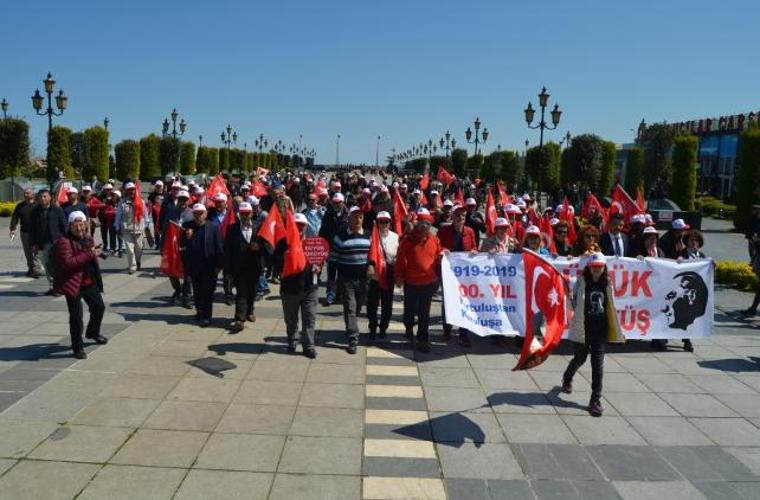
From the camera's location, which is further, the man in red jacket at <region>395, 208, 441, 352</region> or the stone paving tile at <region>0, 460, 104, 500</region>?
the man in red jacket at <region>395, 208, 441, 352</region>

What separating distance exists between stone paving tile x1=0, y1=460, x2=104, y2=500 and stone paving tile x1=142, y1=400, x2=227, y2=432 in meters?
0.93

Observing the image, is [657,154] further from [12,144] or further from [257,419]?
[257,419]

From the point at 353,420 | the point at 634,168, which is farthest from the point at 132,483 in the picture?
the point at 634,168

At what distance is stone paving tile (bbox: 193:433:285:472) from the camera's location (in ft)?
17.1

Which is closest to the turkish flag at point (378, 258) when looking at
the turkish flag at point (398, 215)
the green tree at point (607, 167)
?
the turkish flag at point (398, 215)

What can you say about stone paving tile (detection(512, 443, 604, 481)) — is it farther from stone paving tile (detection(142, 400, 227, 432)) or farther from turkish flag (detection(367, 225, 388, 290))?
turkish flag (detection(367, 225, 388, 290))

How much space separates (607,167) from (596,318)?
3893cm

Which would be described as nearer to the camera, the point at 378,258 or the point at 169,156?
the point at 378,258

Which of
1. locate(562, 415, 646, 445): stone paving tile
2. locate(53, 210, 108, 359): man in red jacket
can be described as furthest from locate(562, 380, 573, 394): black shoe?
locate(53, 210, 108, 359): man in red jacket

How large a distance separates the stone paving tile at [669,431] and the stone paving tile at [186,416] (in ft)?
13.2

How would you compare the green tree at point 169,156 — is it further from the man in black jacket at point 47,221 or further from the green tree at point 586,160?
the man in black jacket at point 47,221

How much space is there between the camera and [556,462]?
5461 millimetres

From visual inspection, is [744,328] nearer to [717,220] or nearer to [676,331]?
[676,331]

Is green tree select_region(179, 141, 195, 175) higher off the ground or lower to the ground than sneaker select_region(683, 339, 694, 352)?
higher
